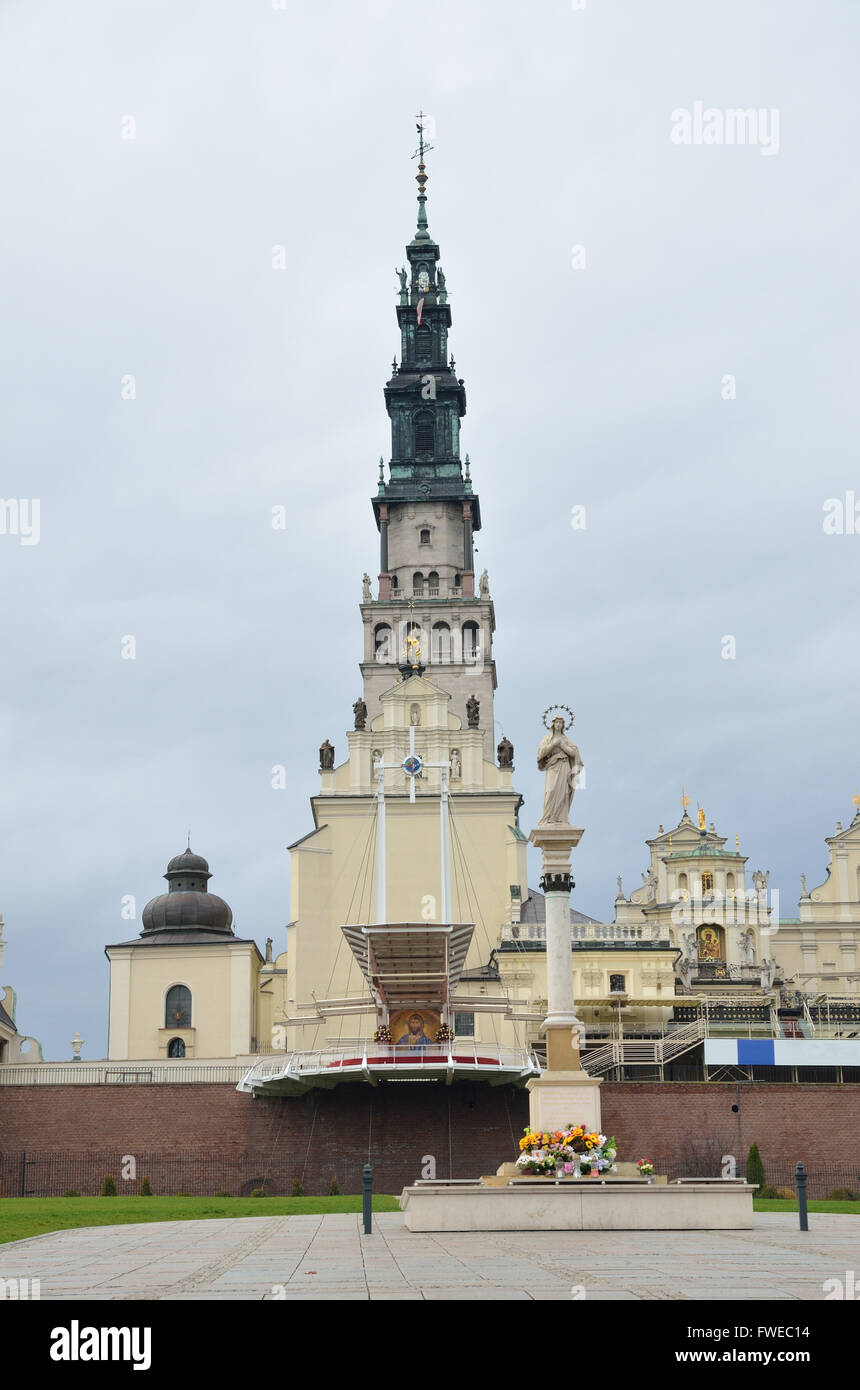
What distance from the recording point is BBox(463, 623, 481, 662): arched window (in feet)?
298

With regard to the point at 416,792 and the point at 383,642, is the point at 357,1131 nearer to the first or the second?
the point at 416,792

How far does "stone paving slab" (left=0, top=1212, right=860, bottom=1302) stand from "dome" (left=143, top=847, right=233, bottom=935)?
4713cm

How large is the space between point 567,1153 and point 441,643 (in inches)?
2429

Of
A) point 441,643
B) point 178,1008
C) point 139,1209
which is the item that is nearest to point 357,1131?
point 139,1209

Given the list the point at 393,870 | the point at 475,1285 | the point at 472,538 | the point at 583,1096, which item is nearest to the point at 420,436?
the point at 472,538

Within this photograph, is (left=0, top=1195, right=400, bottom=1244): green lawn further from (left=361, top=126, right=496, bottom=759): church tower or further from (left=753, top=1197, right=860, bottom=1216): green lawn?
(left=361, top=126, right=496, bottom=759): church tower

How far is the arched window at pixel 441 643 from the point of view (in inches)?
3586

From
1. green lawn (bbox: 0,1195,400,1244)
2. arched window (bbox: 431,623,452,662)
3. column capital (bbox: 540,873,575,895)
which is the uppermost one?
arched window (bbox: 431,623,452,662)

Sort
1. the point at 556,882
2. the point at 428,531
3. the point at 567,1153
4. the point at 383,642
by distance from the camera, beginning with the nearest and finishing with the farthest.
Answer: the point at 567,1153
the point at 556,882
the point at 383,642
the point at 428,531

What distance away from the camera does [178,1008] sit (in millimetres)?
72000

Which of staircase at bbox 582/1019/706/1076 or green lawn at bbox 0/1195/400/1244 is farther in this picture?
staircase at bbox 582/1019/706/1076

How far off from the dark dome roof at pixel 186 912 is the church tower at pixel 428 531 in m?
16.3

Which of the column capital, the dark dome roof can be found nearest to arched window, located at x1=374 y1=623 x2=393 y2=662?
the dark dome roof
